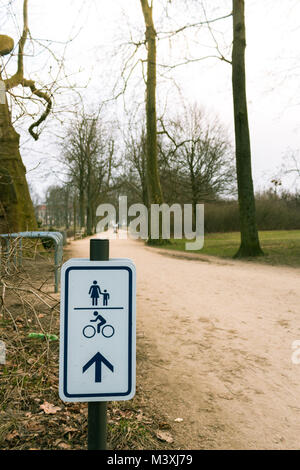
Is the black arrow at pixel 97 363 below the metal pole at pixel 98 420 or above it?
above

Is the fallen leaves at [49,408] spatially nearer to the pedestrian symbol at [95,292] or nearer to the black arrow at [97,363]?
the black arrow at [97,363]

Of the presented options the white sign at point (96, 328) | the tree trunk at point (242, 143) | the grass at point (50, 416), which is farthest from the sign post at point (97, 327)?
→ the tree trunk at point (242, 143)

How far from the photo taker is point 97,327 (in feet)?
5.18

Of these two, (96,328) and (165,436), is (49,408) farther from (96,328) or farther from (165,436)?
(96,328)

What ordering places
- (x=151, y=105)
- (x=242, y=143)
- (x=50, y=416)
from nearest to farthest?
(x=50, y=416), (x=242, y=143), (x=151, y=105)

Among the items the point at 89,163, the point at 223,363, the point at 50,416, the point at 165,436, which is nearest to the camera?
the point at 165,436

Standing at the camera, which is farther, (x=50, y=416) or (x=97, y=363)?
(x=50, y=416)

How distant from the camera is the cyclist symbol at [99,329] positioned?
1.58m

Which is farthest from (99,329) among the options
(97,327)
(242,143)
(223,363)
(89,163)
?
(89,163)

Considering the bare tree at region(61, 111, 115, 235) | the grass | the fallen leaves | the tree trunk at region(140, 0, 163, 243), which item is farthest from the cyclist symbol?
the bare tree at region(61, 111, 115, 235)

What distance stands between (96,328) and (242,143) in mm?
14630

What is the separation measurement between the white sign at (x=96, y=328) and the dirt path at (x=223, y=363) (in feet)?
5.10

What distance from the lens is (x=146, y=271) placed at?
38.3ft
